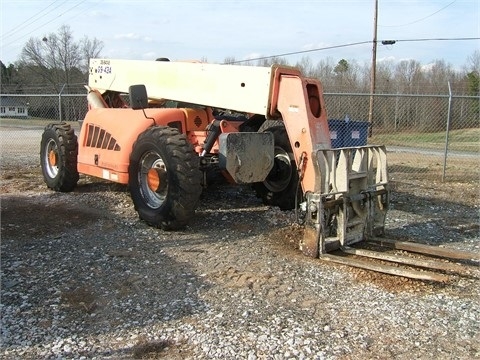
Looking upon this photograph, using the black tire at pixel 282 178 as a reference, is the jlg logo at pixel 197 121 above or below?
above

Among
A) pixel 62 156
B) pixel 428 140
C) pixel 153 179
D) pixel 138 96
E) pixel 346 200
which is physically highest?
pixel 138 96

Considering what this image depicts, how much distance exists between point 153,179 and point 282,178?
197cm

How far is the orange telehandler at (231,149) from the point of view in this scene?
5816mm

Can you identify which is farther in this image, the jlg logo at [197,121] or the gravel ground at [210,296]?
the jlg logo at [197,121]

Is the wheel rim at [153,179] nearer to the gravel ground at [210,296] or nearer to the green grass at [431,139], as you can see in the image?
the gravel ground at [210,296]

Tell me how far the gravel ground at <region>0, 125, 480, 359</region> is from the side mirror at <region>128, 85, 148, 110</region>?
1.62m

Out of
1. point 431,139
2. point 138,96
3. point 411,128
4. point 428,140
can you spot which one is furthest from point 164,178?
point 431,139

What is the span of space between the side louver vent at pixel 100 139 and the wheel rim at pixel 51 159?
1.20 meters

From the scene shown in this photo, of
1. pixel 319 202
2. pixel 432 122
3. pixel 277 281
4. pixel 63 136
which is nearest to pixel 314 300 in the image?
pixel 277 281

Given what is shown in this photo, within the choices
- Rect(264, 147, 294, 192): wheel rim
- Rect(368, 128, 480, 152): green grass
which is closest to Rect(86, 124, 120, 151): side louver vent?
Rect(264, 147, 294, 192): wheel rim

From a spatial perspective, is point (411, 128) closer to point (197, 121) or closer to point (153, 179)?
point (197, 121)

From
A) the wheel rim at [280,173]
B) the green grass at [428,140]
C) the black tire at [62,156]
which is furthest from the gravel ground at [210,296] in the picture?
the green grass at [428,140]

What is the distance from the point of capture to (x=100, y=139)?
7.98 m

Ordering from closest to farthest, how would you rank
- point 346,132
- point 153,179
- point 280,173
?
1. point 153,179
2. point 280,173
3. point 346,132
